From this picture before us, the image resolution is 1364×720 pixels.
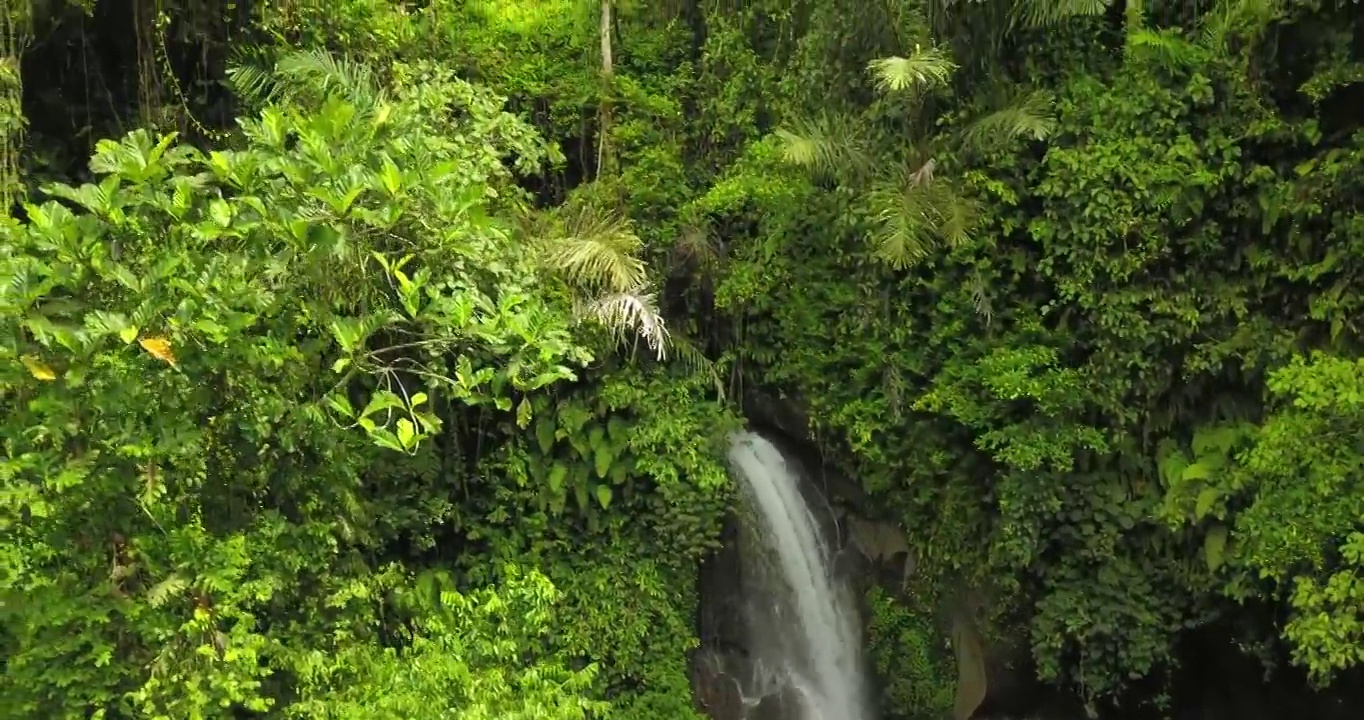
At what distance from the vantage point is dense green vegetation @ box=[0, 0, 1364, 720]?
4.69m

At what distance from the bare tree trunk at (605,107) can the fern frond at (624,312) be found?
6.02ft

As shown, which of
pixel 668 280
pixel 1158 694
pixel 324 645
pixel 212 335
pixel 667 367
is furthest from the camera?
pixel 668 280

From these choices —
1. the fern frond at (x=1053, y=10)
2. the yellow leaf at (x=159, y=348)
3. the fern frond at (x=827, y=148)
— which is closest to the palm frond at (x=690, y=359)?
the fern frond at (x=827, y=148)

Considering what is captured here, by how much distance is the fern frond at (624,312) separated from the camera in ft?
24.1

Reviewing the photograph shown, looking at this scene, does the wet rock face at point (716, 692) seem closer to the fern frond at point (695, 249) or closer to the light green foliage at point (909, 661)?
the light green foliage at point (909, 661)

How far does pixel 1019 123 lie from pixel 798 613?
14.7 ft

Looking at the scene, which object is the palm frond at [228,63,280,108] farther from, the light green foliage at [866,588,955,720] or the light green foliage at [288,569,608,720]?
the light green foliage at [866,588,955,720]

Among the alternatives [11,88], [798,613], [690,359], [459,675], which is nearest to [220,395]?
[459,675]

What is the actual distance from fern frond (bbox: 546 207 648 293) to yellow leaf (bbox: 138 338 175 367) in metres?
3.31

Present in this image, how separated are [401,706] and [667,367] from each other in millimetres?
3764

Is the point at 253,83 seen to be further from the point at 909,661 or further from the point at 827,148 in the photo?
the point at 909,661

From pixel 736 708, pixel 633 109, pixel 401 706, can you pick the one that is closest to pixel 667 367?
pixel 633 109

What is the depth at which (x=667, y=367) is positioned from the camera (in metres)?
8.23

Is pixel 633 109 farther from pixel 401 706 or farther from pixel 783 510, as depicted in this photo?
pixel 401 706
